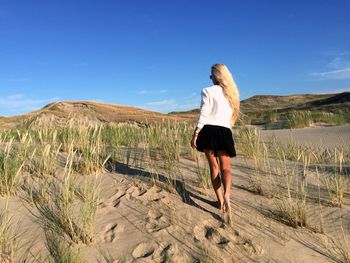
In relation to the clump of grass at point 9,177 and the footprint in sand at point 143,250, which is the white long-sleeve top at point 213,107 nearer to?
the footprint in sand at point 143,250

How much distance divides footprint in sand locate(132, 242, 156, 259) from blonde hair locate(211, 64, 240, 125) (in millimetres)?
1837

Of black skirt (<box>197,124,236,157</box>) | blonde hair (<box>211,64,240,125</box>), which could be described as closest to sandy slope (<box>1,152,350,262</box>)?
black skirt (<box>197,124,236,157</box>)

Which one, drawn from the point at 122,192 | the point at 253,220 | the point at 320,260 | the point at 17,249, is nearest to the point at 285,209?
the point at 253,220

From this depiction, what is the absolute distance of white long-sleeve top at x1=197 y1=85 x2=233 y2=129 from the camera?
4.03 meters

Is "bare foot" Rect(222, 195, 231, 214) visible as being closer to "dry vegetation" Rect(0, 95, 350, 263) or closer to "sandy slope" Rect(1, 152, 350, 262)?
"sandy slope" Rect(1, 152, 350, 262)

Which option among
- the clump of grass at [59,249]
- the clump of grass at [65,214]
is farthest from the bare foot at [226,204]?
the clump of grass at [59,249]

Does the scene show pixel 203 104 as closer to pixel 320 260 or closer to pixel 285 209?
pixel 285 209

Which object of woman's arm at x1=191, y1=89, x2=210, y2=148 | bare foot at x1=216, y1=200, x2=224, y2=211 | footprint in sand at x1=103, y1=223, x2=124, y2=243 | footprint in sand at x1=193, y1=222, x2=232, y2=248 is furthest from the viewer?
woman's arm at x1=191, y1=89, x2=210, y2=148

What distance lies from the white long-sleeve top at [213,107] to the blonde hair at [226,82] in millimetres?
56

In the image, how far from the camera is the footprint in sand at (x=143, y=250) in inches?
119

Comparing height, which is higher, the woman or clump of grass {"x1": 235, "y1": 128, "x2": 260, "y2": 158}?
the woman

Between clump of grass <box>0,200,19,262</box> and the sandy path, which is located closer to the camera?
clump of grass <box>0,200,19,262</box>

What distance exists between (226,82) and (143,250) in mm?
2040

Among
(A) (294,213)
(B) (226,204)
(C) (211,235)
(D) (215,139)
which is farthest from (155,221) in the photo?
(A) (294,213)
